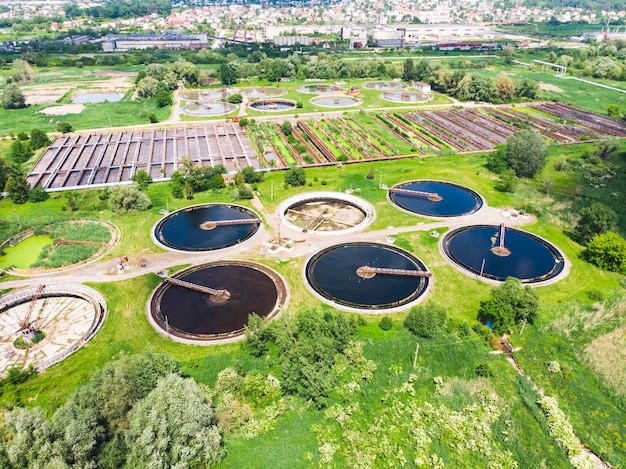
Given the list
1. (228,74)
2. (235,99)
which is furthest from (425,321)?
(228,74)

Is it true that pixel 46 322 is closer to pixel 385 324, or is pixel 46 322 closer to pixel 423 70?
pixel 385 324

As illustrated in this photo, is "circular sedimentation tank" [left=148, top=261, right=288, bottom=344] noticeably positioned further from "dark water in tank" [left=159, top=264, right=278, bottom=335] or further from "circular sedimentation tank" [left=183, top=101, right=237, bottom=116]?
"circular sedimentation tank" [left=183, top=101, right=237, bottom=116]

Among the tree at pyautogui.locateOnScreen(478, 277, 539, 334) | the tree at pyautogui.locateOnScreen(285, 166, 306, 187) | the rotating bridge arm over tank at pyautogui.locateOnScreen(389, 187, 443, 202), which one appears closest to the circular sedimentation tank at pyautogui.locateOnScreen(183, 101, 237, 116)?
the tree at pyautogui.locateOnScreen(285, 166, 306, 187)

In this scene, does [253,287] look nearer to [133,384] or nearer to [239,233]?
[239,233]

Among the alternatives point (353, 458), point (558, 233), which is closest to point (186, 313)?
point (353, 458)

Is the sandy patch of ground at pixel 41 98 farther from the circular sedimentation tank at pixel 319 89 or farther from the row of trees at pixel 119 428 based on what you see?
the row of trees at pixel 119 428

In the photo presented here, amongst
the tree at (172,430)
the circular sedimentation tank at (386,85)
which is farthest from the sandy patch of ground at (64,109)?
the tree at (172,430)
